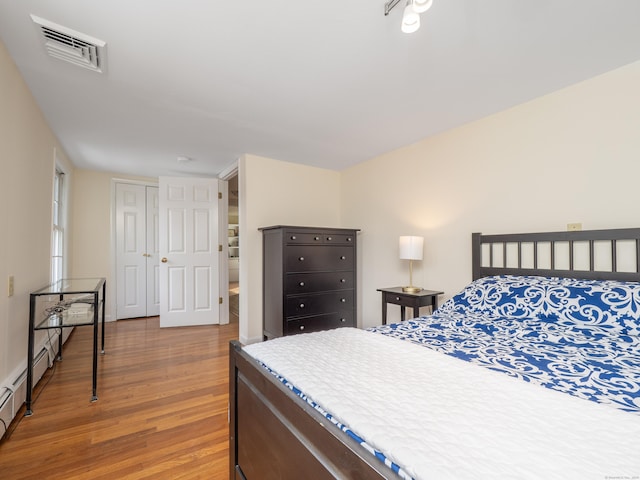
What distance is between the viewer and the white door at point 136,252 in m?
4.43

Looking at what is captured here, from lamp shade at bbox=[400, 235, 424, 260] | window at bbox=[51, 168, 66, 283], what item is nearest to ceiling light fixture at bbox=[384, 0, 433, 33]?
lamp shade at bbox=[400, 235, 424, 260]

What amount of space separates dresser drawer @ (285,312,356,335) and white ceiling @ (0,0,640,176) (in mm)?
1874

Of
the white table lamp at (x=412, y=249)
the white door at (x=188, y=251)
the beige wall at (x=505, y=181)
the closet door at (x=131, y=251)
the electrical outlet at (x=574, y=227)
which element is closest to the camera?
the beige wall at (x=505, y=181)

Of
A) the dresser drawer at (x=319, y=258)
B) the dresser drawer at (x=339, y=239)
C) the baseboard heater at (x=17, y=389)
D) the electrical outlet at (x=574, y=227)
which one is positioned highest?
the electrical outlet at (x=574, y=227)

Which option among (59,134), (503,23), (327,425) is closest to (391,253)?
(503,23)

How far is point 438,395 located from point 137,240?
A: 15.9 feet

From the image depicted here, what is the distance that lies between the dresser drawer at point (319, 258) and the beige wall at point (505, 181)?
0.37 meters

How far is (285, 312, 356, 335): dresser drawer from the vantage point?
3074 mm

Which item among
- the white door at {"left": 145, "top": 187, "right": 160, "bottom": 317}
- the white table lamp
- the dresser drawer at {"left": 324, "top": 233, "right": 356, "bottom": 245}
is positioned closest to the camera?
the white table lamp

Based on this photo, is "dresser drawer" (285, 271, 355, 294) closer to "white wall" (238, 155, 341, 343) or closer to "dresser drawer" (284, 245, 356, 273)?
"dresser drawer" (284, 245, 356, 273)

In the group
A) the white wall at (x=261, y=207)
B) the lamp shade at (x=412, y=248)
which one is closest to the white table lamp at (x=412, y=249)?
the lamp shade at (x=412, y=248)

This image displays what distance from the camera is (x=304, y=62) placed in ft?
5.87

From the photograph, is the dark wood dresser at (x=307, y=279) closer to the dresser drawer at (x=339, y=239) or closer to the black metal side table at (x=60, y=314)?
the dresser drawer at (x=339, y=239)

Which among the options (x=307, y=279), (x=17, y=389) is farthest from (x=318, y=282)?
(x=17, y=389)
